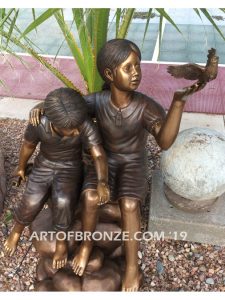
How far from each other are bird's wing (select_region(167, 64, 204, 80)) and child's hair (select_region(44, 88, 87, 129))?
44 centimetres

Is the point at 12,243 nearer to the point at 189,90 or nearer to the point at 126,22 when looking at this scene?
the point at 189,90

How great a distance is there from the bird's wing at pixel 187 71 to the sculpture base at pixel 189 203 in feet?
3.08

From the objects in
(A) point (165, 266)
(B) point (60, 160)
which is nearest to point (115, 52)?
(B) point (60, 160)

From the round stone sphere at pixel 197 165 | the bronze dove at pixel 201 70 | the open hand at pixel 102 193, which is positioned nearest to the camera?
the bronze dove at pixel 201 70

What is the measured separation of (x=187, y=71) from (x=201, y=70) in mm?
70

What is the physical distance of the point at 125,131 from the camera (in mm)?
1915

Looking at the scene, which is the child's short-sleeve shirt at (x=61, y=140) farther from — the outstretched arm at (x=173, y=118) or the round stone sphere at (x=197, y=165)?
the round stone sphere at (x=197, y=165)

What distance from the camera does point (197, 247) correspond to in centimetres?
243

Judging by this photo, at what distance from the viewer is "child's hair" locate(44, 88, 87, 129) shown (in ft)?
5.59

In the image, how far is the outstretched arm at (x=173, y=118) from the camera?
1602 mm

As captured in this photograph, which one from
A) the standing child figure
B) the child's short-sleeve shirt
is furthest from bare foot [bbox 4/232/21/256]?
the child's short-sleeve shirt

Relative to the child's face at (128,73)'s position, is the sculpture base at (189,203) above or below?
below

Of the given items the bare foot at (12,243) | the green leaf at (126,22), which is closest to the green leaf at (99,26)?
the green leaf at (126,22)

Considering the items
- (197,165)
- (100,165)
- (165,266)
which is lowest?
(165,266)
